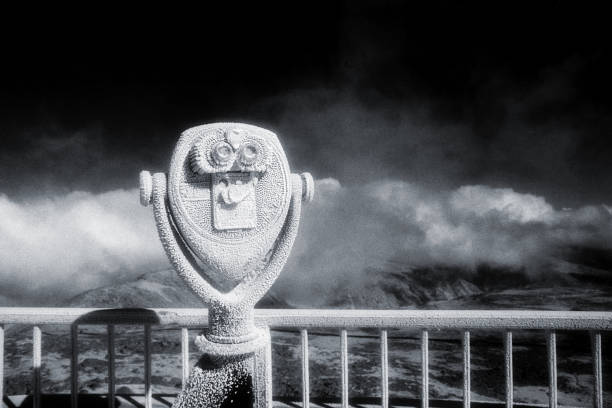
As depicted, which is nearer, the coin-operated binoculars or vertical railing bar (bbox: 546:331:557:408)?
the coin-operated binoculars

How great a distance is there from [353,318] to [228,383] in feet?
2.57

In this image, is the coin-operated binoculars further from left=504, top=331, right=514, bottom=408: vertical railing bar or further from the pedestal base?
left=504, top=331, right=514, bottom=408: vertical railing bar

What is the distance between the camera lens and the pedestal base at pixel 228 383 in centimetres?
126

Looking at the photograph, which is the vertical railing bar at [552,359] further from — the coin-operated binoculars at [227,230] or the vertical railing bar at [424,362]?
the coin-operated binoculars at [227,230]

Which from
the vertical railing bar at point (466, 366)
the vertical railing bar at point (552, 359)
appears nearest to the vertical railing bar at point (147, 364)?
the vertical railing bar at point (466, 366)

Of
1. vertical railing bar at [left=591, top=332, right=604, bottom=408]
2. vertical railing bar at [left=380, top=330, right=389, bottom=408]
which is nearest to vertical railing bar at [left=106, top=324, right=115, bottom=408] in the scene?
vertical railing bar at [left=380, top=330, right=389, bottom=408]

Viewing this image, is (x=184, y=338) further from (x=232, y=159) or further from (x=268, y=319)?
(x=232, y=159)

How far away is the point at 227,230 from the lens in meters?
1.36

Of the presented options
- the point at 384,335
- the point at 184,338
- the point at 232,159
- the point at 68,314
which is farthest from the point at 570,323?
the point at 68,314

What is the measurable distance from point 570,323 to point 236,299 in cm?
164

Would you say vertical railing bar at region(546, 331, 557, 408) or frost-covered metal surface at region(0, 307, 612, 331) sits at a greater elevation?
frost-covered metal surface at region(0, 307, 612, 331)

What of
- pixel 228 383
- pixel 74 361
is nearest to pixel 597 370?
pixel 228 383

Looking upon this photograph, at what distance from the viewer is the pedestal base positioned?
1.26m

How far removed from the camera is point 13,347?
3395mm
